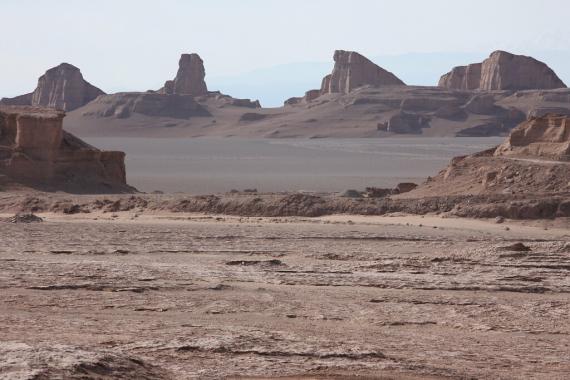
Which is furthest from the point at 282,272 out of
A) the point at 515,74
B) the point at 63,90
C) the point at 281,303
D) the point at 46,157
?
the point at 63,90

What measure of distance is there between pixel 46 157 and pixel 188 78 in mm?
128622

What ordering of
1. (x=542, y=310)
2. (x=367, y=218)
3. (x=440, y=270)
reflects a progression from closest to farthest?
(x=542, y=310)
(x=440, y=270)
(x=367, y=218)

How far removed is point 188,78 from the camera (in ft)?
518

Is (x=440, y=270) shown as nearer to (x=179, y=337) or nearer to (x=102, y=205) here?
(x=179, y=337)

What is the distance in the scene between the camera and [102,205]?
24.1m

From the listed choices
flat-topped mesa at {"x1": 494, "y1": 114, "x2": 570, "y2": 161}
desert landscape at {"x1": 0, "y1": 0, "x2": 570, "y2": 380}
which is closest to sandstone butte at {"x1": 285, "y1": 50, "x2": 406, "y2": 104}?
desert landscape at {"x1": 0, "y1": 0, "x2": 570, "y2": 380}

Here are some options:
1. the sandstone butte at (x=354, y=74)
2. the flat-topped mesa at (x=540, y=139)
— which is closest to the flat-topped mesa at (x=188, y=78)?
the sandstone butte at (x=354, y=74)

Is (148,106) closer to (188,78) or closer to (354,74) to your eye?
(188,78)

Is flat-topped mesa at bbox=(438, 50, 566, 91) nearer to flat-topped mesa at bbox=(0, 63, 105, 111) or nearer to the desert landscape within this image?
flat-topped mesa at bbox=(0, 63, 105, 111)

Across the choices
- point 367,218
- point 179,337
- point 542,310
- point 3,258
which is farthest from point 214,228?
point 179,337

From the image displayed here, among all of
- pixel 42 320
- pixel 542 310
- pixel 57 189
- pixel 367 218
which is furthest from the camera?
pixel 57 189

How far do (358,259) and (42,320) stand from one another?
664cm

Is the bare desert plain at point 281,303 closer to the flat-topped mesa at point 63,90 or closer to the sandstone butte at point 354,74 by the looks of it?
the flat-topped mesa at point 63,90

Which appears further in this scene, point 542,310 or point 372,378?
point 542,310
